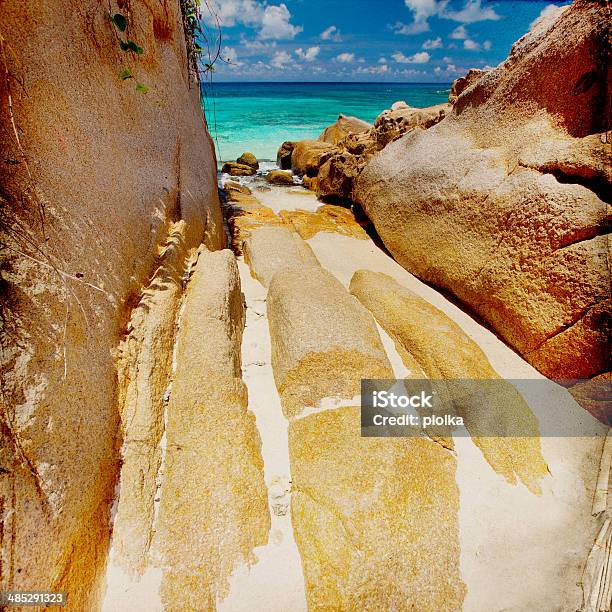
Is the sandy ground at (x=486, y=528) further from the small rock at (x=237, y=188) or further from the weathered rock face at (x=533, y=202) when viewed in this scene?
the small rock at (x=237, y=188)

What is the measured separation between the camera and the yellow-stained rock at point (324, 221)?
6.15m

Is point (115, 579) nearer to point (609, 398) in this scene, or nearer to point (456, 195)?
point (609, 398)

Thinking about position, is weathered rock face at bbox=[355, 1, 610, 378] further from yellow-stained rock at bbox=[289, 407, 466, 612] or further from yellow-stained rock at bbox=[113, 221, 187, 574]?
yellow-stained rock at bbox=[113, 221, 187, 574]

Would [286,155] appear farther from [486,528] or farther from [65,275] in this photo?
[486,528]

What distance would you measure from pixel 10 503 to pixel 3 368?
551mm

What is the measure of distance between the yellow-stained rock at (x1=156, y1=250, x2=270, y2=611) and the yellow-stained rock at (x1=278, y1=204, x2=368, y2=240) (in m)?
3.73

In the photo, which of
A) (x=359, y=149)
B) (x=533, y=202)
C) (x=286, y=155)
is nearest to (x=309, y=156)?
(x=286, y=155)

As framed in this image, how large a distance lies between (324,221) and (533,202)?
156 inches

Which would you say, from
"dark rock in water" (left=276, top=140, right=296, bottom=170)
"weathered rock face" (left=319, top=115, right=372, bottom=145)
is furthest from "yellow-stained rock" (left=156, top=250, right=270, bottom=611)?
"weathered rock face" (left=319, top=115, right=372, bottom=145)

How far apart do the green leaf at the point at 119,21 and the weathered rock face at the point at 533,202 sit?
3.63 metres

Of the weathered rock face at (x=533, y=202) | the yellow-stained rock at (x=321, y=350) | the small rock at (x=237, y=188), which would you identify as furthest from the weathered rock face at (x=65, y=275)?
the small rock at (x=237, y=188)

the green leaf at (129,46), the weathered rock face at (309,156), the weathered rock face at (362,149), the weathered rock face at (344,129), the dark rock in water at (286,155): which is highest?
the weathered rock face at (344,129)

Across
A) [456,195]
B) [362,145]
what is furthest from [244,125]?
[456,195]

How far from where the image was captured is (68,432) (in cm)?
169
